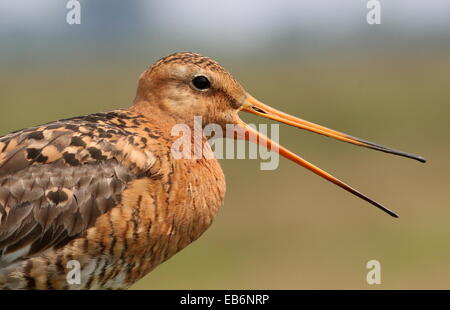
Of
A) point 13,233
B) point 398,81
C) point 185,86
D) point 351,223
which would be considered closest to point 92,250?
point 13,233

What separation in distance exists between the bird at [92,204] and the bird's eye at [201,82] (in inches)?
19.0

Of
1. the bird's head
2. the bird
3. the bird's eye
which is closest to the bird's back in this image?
the bird

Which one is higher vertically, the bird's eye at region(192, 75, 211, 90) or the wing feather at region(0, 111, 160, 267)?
the bird's eye at region(192, 75, 211, 90)

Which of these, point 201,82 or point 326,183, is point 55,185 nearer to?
point 201,82

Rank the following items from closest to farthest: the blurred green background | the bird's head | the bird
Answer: the bird
the bird's head
the blurred green background

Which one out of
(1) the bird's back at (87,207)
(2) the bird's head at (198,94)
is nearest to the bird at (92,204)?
(1) the bird's back at (87,207)

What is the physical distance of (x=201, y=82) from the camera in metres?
6.50

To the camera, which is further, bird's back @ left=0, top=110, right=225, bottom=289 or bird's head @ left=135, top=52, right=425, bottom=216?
bird's head @ left=135, top=52, right=425, bottom=216

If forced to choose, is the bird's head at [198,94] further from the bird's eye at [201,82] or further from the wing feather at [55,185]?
the wing feather at [55,185]

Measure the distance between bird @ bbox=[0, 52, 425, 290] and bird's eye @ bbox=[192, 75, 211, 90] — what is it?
1.58 ft

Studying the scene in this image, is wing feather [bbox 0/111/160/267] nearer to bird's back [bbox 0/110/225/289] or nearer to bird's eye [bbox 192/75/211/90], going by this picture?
bird's back [bbox 0/110/225/289]

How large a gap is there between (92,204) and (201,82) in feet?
4.08

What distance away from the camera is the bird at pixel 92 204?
5.73 m

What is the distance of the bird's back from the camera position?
18.8 ft
